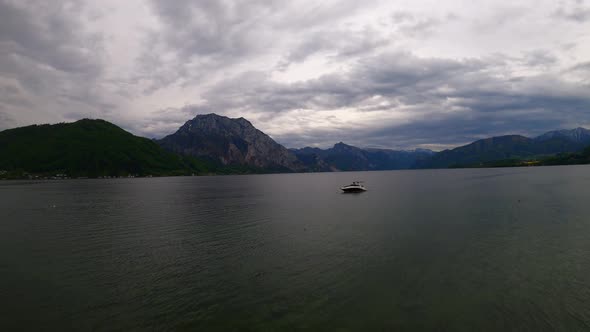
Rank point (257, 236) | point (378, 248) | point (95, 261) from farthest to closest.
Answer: point (257, 236)
point (378, 248)
point (95, 261)

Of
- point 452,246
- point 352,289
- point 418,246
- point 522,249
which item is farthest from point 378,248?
point 522,249

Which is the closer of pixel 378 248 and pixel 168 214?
pixel 378 248

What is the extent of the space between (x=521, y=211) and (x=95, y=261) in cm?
8039

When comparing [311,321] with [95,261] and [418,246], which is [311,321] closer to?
[418,246]

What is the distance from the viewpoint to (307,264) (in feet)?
111

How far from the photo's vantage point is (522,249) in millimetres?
37906

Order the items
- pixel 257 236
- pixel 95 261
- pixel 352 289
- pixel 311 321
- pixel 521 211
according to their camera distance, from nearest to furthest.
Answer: pixel 311 321
pixel 352 289
pixel 95 261
pixel 257 236
pixel 521 211

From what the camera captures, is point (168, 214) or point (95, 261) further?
point (168, 214)

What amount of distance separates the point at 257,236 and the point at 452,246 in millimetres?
28643

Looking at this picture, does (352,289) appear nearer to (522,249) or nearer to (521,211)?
(522,249)

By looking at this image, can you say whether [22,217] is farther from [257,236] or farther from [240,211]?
[257,236]

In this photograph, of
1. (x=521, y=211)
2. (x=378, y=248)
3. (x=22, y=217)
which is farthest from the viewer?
(x=22, y=217)

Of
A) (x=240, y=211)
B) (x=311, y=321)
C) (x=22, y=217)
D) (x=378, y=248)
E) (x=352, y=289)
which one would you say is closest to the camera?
(x=311, y=321)

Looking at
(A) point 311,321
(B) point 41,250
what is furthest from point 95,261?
(A) point 311,321
